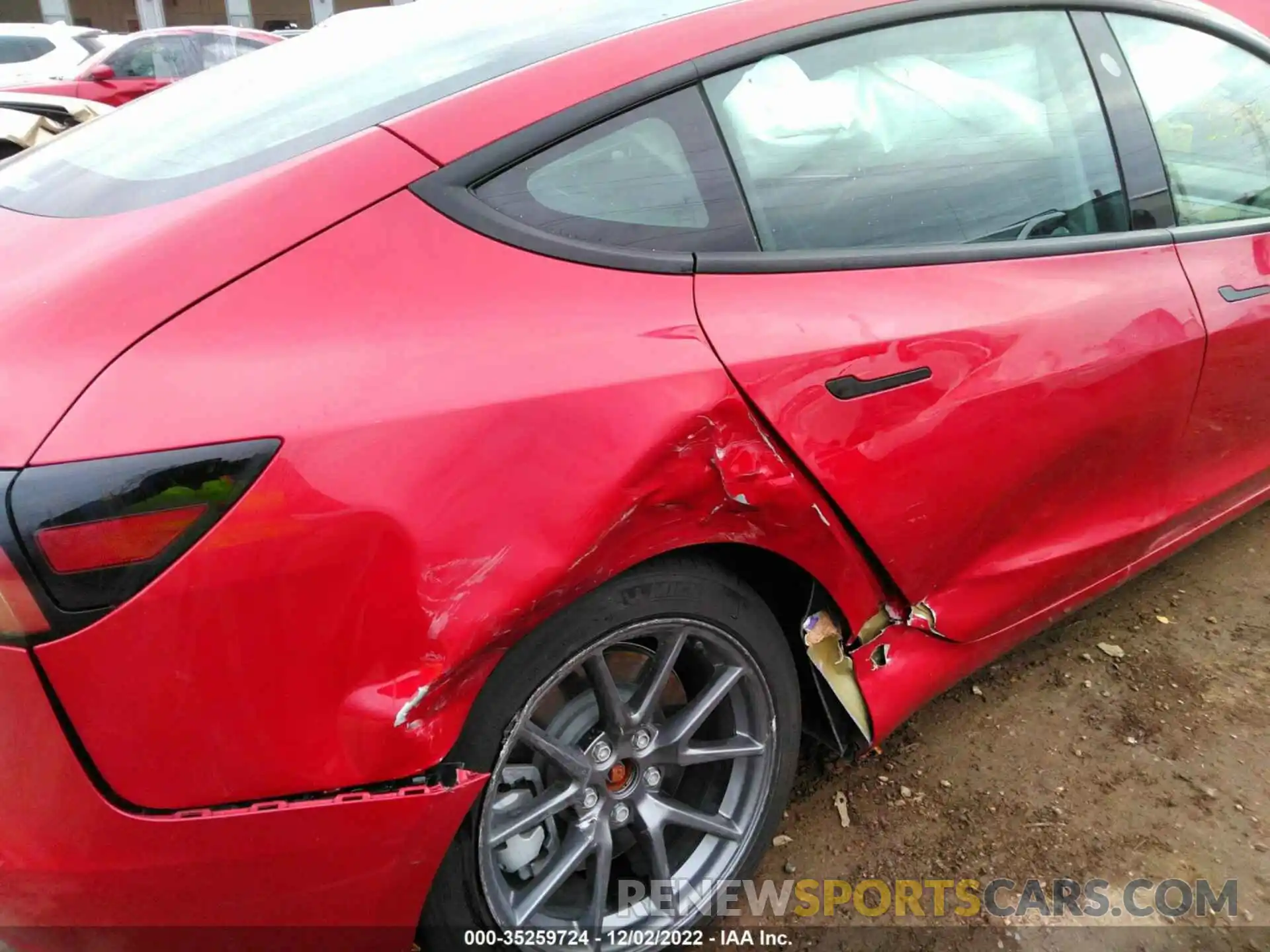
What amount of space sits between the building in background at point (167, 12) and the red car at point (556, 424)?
101 feet

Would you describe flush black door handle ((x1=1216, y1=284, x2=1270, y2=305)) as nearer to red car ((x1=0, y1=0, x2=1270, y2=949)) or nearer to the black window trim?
red car ((x1=0, y1=0, x2=1270, y2=949))

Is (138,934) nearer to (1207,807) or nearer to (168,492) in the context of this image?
(168,492)

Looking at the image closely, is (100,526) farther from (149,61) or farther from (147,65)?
(149,61)

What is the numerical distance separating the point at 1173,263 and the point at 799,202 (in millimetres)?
1006

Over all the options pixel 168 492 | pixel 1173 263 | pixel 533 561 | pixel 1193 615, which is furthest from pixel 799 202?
pixel 1193 615

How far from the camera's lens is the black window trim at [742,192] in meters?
1.31

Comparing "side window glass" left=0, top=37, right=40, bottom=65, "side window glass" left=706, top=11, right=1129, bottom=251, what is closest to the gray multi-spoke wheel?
"side window glass" left=706, top=11, right=1129, bottom=251

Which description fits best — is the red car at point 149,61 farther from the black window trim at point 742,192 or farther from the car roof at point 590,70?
the black window trim at point 742,192

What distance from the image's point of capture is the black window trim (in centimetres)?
131

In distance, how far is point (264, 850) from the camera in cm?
120

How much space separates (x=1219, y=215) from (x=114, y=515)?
249cm

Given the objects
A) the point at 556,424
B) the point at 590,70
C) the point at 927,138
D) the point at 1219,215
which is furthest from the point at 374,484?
the point at 1219,215

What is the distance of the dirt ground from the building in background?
30.9 m

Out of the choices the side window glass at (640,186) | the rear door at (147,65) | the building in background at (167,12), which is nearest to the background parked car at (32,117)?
the rear door at (147,65)
